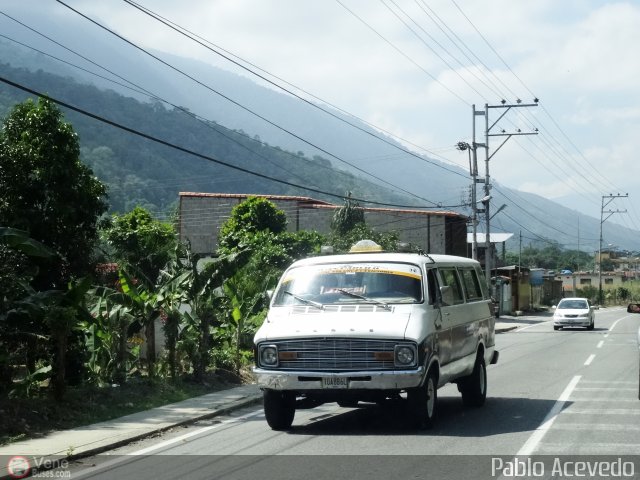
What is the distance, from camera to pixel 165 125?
479ft

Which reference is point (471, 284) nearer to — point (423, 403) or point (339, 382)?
point (423, 403)

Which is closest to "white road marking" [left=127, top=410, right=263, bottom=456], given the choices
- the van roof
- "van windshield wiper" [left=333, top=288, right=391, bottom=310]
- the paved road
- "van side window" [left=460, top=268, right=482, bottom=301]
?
the paved road

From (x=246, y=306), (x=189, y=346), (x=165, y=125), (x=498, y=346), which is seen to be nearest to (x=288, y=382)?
(x=189, y=346)

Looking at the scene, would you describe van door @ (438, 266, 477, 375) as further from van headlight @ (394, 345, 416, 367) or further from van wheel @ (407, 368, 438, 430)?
van headlight @ (394, 345, 416, 367)

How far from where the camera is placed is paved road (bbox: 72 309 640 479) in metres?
8.83

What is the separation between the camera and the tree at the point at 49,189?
15.2 m

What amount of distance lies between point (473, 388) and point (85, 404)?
578 cm

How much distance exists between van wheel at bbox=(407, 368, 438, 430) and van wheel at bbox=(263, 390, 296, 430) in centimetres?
153

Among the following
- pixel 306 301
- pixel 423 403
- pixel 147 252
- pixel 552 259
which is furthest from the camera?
pixel 552 259

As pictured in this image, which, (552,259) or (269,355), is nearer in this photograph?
(269,355)

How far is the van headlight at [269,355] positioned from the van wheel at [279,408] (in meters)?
0.40

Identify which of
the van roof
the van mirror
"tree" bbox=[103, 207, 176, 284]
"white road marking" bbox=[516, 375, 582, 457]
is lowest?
"white road marking" bbox=[516, 375, 582, 457]

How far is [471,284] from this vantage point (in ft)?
47.5

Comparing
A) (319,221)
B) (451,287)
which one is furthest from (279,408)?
(319,221)
